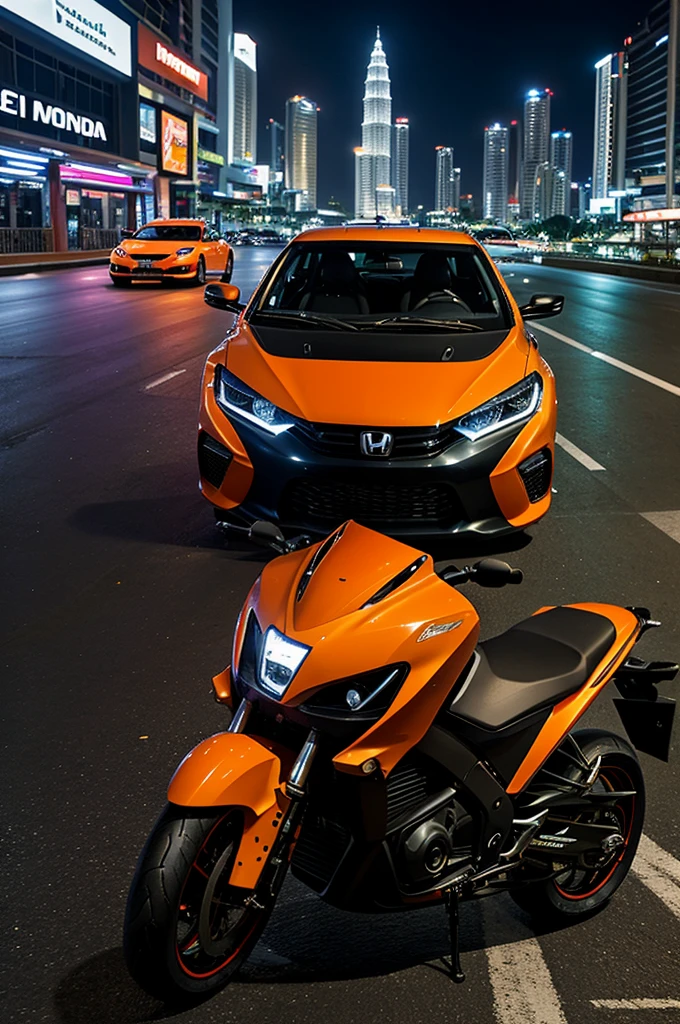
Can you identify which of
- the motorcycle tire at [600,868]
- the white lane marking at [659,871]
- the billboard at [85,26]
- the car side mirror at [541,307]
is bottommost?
the white lane marking at [659,871]

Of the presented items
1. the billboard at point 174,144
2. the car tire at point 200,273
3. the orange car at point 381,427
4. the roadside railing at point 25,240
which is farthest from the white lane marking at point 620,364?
the billboard at point 174,144

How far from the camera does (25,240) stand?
1875 inches

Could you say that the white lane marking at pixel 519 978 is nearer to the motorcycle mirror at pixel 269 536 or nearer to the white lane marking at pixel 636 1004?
the white lane marking at pixel 636 1004

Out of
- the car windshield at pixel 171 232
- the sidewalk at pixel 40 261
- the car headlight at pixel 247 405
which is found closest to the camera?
the car headlight at pixel 247 405

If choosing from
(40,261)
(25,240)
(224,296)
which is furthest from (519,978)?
(25,240)

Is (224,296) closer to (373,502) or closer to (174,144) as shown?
(373,502)

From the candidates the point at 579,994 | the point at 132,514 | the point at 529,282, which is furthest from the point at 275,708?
the point at 529,282

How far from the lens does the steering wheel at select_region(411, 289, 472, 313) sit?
25.3 ft

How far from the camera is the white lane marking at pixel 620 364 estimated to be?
1322 cm

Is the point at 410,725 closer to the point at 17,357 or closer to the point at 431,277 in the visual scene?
the point at 431,277

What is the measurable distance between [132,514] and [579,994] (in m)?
5.17

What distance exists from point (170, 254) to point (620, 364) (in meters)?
16.9

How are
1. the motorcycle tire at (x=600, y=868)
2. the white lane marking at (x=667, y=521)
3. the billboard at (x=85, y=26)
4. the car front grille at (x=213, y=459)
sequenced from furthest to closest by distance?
the billboard at (x=85, y=26) < the white lane marking at (x=667, y=521) < the car front grille at (x=213, y=459) < the motorcycle tire at (x=600, y=868)

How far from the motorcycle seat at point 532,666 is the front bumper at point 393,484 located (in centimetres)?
277
